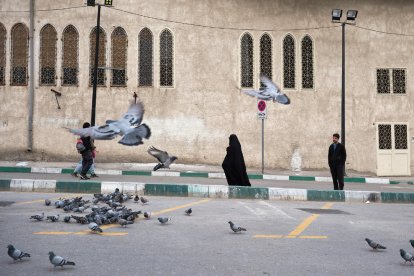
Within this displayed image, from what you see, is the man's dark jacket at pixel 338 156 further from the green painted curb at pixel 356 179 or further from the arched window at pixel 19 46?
the arched window at pixel 19 46

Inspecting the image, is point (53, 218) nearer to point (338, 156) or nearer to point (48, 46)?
point (338, 156)

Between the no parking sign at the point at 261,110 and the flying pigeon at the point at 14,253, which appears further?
the no parking sign at the point at 261,110

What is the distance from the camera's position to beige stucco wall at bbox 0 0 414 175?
69.4 feet

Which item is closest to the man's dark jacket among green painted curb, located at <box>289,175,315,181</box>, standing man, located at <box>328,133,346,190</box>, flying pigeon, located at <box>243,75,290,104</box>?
standing man, located at <box>328,133,346,190</box>

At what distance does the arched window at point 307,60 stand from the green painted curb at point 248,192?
1230 cm

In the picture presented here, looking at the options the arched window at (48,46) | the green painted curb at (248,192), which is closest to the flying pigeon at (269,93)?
the arched window at (48,46)

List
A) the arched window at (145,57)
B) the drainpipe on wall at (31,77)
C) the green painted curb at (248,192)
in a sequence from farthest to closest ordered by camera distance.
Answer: the arched window at (145,57), the drainpipe on wall at (31,77), the green painted curb at (248,192)

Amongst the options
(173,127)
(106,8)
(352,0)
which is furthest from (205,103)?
(352,0)

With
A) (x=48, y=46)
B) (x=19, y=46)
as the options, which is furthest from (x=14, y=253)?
(x=19, y=46)

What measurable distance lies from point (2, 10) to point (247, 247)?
20.1 m

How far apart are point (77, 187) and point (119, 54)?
1145cm

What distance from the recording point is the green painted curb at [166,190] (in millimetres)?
10883

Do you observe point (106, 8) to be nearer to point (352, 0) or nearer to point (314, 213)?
point (352, 0)

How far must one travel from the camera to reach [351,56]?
22000mm
